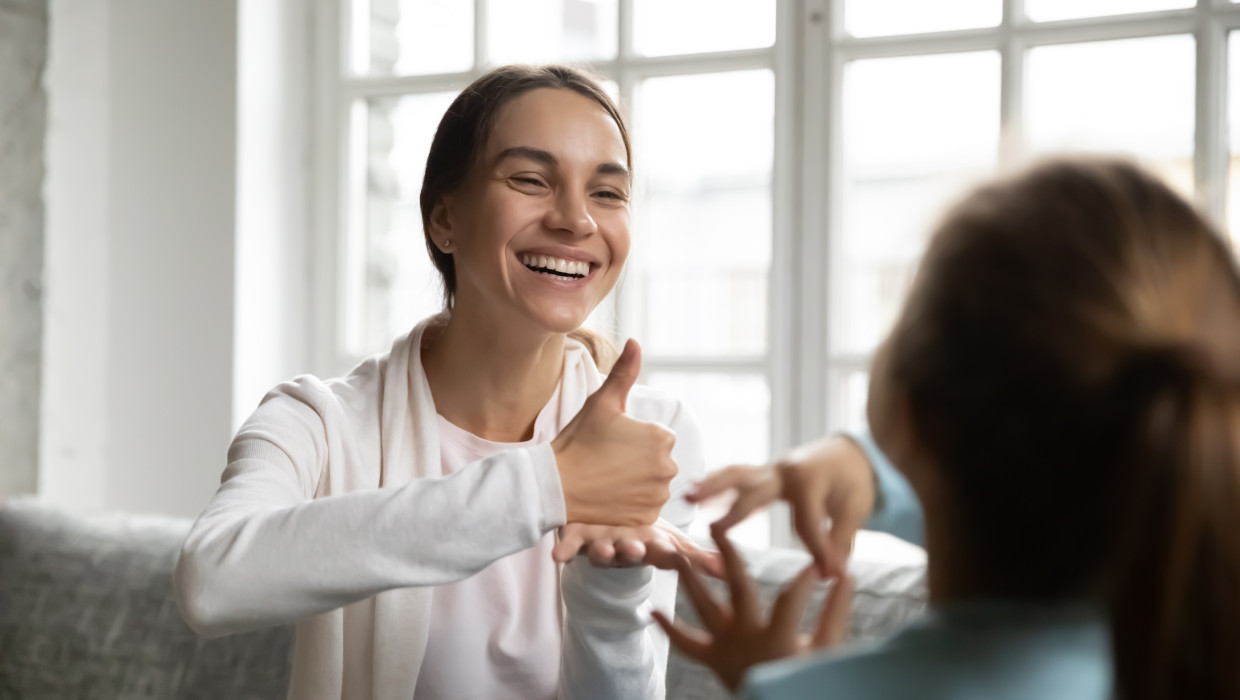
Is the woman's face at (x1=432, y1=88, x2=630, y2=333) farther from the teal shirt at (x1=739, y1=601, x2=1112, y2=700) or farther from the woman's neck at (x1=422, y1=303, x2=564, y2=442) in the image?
the teal shirt at (x1=739, y1=601, x2=1112, y2=700)

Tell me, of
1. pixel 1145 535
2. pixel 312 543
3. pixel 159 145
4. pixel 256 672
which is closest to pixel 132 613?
pixel 256 672

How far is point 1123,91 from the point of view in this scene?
2119 millimetres

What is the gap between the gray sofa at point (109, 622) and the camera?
1747mm

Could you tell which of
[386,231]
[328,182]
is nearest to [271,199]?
[328,182]

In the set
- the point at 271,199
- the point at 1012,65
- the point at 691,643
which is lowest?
the point at 691,643

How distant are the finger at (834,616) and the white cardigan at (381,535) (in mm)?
289

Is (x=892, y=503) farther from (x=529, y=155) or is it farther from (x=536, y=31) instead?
(x=536, y=31)

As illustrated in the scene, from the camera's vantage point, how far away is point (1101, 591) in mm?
660

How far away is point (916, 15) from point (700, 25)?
0.47 meters

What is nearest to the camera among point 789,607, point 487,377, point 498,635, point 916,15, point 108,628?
point 789,607

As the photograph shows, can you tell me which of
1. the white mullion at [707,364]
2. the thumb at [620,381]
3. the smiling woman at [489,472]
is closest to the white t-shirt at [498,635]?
the smiling woman at [489,472]

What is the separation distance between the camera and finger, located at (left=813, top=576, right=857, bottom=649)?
0.84 meters

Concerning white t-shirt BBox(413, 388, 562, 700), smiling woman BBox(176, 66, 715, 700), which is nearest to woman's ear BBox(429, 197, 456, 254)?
smiling woman BBox(176, 66, 715, 700)

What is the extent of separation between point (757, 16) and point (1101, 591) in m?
1.96
